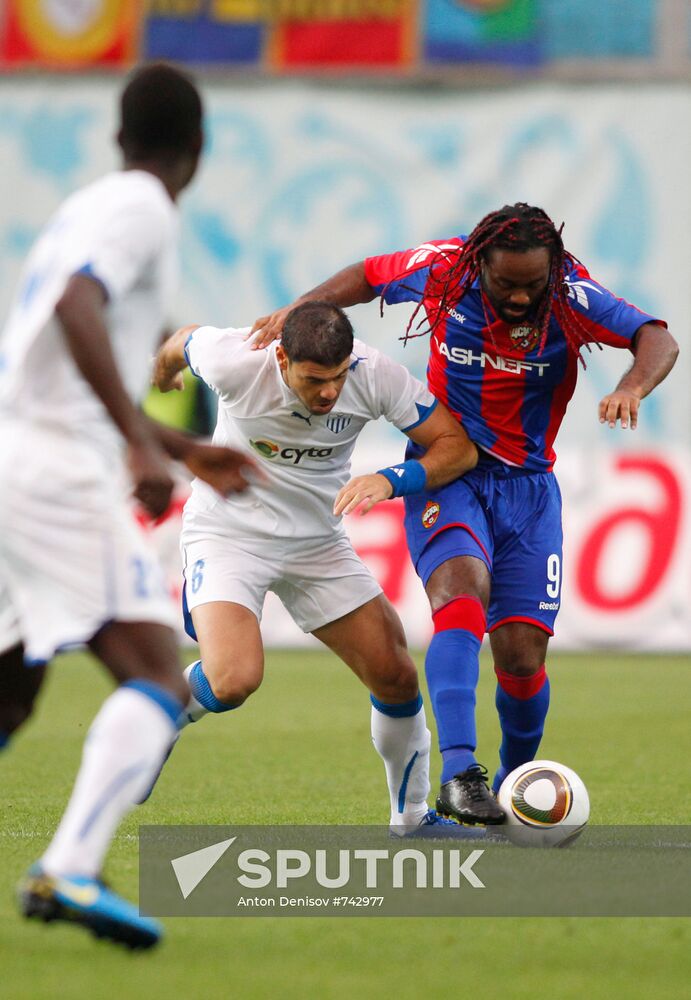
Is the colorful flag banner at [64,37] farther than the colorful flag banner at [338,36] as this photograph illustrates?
Yes

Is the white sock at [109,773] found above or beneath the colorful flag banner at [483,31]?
above

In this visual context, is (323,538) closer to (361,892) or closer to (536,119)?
(361,892)

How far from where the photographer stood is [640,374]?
5863 millimetres

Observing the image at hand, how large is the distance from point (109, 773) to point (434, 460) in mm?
2528

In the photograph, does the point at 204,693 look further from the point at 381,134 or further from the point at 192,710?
the point at 381,134

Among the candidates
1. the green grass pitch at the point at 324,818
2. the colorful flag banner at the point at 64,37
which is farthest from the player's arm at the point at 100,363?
the colorful flag banner at the point at 64,37

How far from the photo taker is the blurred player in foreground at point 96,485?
3.71 meters

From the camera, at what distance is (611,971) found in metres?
3.79

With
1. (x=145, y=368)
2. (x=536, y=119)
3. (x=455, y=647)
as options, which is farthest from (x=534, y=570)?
(x=536, y=119)

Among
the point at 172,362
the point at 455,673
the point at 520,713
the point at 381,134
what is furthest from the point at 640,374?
the point at 381,134

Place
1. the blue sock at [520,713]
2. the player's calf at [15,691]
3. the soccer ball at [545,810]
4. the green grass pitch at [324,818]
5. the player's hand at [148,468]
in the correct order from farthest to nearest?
the blue sock at [520,713] < the soccer ball at [545,810] < the player's calf at [15,691] < the player's hand at [148,468] < the green grass pitch at [324,818]

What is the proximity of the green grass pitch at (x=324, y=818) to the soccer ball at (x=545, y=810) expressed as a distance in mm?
688

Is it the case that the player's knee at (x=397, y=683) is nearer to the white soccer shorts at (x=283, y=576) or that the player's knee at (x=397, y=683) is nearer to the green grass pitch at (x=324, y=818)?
the white soccer shorts at (x=283, y=576)
